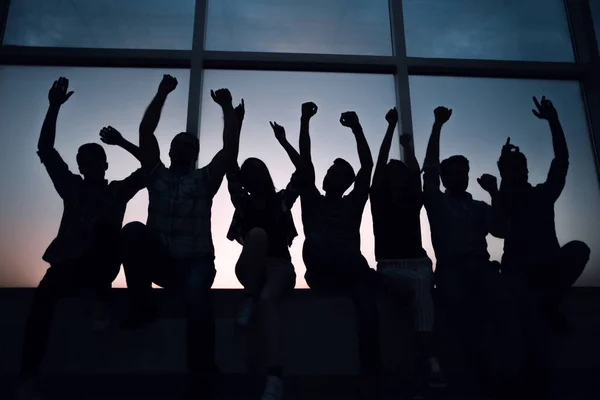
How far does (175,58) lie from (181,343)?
165 centimetres

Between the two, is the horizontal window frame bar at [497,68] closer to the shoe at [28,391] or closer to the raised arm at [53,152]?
the raised arm at [53,152]

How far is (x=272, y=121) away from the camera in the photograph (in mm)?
2746

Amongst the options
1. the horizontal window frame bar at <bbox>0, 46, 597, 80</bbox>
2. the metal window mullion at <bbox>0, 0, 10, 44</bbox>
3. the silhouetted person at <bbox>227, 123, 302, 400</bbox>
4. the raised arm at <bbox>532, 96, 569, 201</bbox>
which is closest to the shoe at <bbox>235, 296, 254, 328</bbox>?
the silhouetted person at <bbox>227, 123, 302, 400</bbox>

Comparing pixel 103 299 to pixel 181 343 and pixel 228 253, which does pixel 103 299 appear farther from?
pixel 228 253

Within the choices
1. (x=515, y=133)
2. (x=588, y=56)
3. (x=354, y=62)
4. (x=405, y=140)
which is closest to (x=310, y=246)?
(x=405, y=140)

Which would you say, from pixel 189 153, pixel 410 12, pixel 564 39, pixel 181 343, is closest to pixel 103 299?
pixel 181 343

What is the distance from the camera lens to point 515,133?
2.84 meters

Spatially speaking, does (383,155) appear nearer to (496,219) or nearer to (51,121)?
(496,219)

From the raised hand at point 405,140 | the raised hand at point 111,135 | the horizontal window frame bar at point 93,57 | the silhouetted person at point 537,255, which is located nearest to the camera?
the silhouetted person at point 537,255

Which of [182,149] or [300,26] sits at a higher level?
[300,26]

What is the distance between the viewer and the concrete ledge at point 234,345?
1797mm

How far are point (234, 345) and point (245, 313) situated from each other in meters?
0.12

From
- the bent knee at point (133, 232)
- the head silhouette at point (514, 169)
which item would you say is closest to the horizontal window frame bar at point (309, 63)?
the head silhouette at point (514, 169)

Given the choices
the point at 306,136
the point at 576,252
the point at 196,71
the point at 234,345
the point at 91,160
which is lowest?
the point at 234,345
